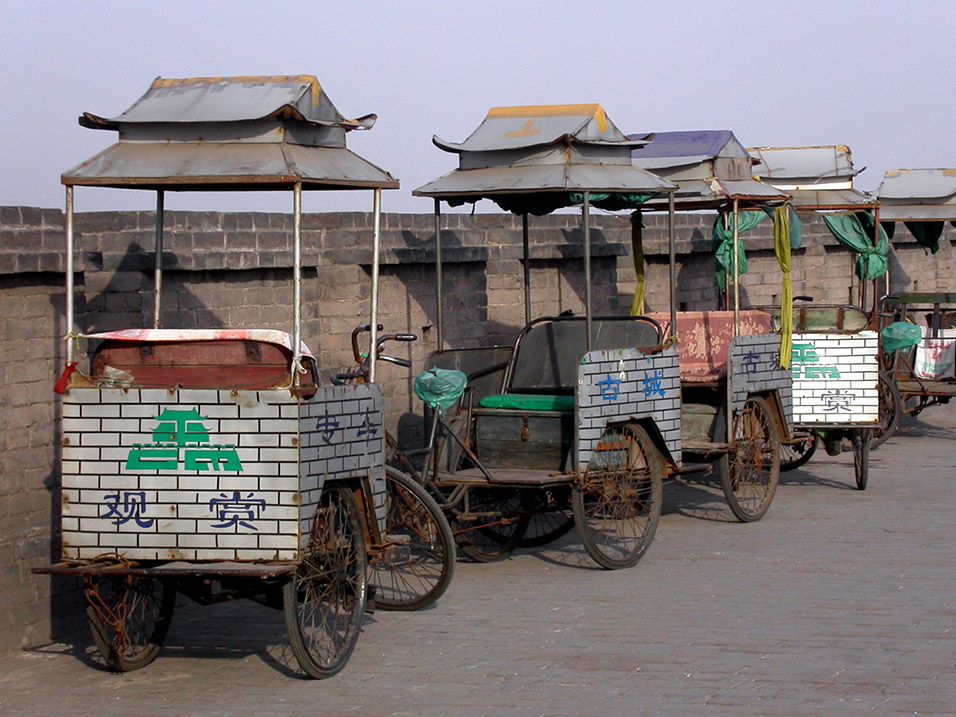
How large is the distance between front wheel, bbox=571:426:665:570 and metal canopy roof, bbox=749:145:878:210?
5.16 meters

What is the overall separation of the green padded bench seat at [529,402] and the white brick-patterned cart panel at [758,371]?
1509mm

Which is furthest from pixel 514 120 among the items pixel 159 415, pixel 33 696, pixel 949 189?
pixel 949 189

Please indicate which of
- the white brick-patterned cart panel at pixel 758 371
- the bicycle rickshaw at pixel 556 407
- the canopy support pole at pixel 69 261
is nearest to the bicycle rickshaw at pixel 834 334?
the white brick-patterned cart panel at pixel 758 371

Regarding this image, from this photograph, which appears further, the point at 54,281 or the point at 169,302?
the point at 169,302

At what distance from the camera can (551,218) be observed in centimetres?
1273

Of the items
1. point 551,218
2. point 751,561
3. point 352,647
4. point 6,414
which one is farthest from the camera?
point 551,218

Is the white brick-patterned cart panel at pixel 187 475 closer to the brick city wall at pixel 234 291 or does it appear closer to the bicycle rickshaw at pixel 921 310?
the brick city wall at pixel 234 291

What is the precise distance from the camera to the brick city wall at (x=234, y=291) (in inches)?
284

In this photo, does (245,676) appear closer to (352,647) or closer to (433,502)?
(352,647)

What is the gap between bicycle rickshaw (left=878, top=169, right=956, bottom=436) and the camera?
14742mm

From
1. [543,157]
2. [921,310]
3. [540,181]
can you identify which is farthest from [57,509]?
[921,310]

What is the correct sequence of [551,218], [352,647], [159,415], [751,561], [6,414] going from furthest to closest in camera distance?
[551,218] < [751,561] < [6,414] < [352,647] < [159,415]

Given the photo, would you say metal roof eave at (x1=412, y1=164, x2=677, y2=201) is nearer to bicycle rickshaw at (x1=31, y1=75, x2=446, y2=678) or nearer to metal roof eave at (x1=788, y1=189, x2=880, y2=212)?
bicycle rickshaw at (x1=31, y1=75, x2=446, y2=678)

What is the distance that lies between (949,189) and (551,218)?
240 inches
